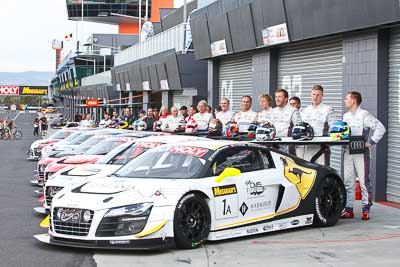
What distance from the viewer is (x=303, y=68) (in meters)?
17.5

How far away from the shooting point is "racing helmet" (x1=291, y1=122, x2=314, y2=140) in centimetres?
1131

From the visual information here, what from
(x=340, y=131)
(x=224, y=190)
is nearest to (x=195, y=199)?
(x=224, y=190)

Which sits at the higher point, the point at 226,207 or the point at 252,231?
the point at 226,207

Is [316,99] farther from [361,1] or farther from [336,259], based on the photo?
[336,259]

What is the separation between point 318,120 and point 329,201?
173 centimetres

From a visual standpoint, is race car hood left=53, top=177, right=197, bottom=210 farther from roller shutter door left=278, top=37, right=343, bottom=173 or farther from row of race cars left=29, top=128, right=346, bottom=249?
roller shutter door left=278, top=37, right=343, bottom=173

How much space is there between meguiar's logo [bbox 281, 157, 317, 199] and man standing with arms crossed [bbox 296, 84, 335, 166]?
1.46 meters

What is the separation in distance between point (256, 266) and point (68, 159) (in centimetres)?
720

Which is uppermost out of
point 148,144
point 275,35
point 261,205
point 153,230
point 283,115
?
point 275,35

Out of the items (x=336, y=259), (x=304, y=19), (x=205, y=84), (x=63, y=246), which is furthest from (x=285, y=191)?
(x=205, y=84)

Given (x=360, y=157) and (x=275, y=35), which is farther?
(x=275, y=35)

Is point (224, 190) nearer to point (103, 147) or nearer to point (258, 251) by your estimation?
point (258, 251)

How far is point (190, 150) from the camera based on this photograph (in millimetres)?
9477

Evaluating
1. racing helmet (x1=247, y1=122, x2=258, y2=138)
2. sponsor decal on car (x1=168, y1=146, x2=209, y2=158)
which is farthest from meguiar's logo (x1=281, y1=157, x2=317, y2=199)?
racing helmet (x1=247, y1=122, x2=258, y2=138)
